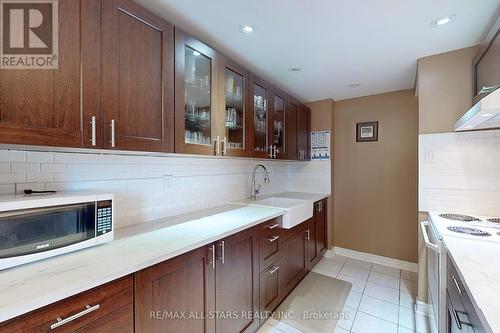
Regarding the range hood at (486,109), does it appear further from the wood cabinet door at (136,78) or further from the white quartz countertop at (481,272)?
the wood cabinet door at (136,78)

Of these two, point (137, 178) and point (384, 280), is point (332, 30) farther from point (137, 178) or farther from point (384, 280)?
point (384, 280)

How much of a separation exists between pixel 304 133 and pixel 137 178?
2265 millimetres


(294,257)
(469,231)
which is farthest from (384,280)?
(469,231)

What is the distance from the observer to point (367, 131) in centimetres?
299

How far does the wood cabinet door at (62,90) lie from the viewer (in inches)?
32.4

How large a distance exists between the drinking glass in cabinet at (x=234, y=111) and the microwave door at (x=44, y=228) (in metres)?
1.07

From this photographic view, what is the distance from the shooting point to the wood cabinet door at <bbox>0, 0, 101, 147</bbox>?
2.70 feet

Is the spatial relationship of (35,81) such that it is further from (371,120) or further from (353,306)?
(371,120)

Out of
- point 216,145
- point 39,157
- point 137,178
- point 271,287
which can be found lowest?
point 271,287

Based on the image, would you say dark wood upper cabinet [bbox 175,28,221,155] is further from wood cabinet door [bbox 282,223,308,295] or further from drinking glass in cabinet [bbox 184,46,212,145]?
wood cabinet door [bbox 282,223,308,295]

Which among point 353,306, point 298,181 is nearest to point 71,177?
point 353,306

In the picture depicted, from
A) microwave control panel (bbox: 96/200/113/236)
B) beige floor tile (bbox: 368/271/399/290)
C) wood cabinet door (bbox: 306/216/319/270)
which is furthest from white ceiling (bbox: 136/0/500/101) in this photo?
beige floor tile (bbox: 368/271/399/290)

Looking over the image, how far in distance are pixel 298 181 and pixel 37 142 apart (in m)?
3.01

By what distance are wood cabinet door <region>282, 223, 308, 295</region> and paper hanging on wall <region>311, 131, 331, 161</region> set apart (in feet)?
3.80
